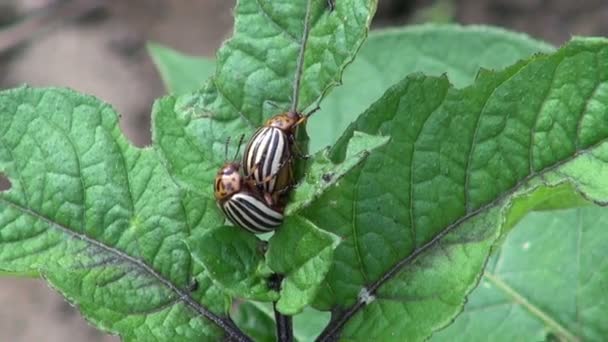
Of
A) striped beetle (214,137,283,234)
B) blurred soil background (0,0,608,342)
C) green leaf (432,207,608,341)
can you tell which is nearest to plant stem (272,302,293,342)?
striped beetle (214,137,283,234)

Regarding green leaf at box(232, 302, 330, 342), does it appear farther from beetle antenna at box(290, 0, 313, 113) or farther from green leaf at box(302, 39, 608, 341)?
beetle antenna at box(290, 0, 313, 113)

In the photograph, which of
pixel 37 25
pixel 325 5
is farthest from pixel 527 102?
pixel 37 25

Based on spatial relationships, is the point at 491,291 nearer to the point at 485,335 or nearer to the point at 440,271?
the point at 485,335

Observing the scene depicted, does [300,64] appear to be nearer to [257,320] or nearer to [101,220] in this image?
[101,220]

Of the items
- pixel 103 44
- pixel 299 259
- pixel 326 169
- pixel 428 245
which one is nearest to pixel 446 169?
pixel 428 245

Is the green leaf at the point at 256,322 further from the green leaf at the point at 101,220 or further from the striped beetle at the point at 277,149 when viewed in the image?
→ the striped beetle at the point at 277,149
